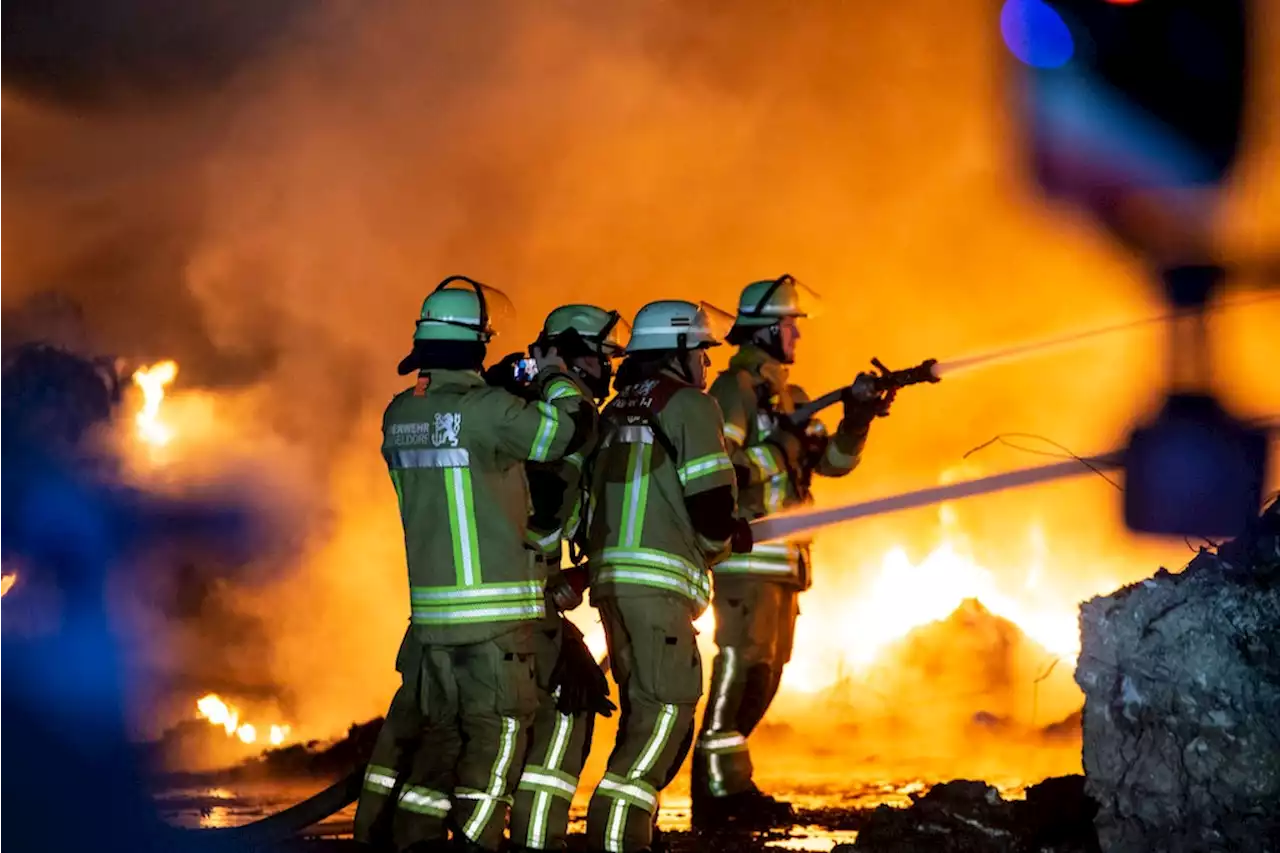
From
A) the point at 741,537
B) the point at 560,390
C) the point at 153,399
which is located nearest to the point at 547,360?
the point at 560,390

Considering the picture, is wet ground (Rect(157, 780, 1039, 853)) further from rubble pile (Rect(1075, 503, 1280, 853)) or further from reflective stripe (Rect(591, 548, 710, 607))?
rubble pile (Rect(1075, 503, 1280, 853))

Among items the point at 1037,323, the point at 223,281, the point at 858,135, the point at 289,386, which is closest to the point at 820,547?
the point at 1037,323

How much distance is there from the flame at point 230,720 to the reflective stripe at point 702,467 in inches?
192

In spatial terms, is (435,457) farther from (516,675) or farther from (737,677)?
(737,677)

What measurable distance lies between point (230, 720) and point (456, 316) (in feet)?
15.9

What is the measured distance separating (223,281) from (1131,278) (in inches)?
244

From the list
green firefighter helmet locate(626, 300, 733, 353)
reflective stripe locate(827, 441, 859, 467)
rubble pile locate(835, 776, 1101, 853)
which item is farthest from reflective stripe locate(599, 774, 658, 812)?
reflective stripe locate(827, 441, 859, 467)

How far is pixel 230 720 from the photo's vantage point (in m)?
10.0

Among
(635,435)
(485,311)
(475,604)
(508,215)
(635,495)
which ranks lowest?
(475,604)

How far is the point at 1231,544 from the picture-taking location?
5566 mm

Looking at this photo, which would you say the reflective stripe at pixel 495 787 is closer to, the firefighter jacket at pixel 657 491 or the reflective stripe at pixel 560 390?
the firefighter jacket at pixel 657 491

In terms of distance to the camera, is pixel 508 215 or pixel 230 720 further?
pixel 508 215

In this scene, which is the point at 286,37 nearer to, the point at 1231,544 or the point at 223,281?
the point at 223,281

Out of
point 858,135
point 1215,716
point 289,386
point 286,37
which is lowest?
point 1215,716
